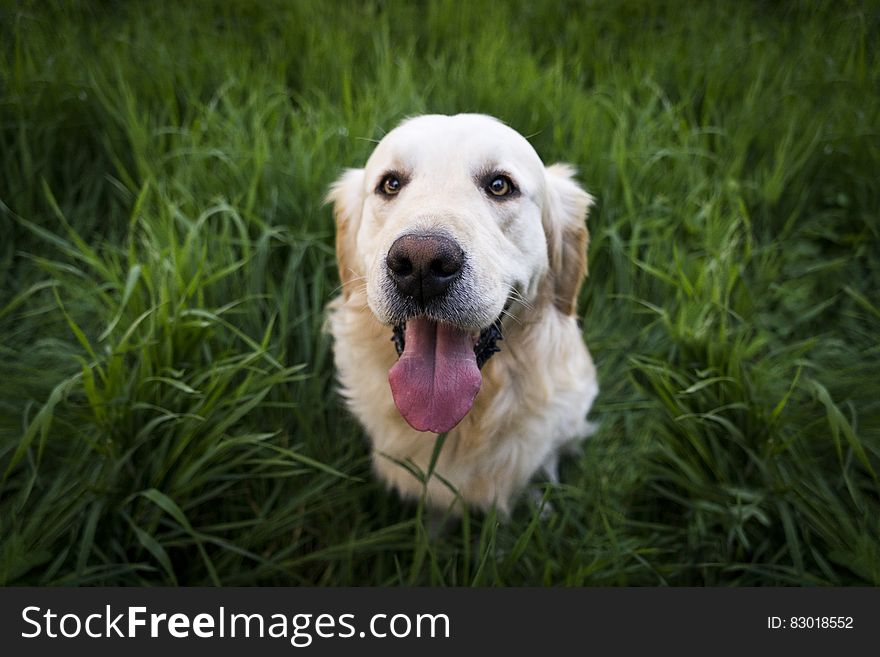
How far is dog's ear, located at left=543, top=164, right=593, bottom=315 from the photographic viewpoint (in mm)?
2041

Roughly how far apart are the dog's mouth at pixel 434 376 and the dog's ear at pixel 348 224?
388 mm

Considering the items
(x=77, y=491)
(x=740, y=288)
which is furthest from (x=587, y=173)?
(x=77, y=491)

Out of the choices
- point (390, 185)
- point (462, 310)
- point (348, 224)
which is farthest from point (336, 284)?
point (462, 310)

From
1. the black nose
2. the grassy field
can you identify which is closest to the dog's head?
the black nose

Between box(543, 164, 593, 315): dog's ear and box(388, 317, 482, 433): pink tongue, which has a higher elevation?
box(543, 164, 593, 315): dog's ear

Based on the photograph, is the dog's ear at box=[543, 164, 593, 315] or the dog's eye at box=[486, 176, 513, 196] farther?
the dog's ear at box=[543, 164, 593, 315]

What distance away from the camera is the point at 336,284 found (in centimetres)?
250

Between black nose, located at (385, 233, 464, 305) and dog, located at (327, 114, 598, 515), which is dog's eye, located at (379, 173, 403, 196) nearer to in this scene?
dog, located at (327, 114, 598, 515)

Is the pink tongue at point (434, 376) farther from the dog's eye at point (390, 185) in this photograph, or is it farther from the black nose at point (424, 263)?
the dog's eye at point (390, 185)

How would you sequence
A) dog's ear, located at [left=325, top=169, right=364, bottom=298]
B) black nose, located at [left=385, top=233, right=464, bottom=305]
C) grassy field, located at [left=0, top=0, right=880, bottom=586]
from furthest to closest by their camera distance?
1. dog's ear, located at [left=325, top=169, right=364, bottom=298]
2. grassy field, located at [left=0, top=0, right=880, bottom=586]
3. black nose, located at [left=385, top=233, right=464, bottom=305]

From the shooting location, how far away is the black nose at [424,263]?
1.46 meters

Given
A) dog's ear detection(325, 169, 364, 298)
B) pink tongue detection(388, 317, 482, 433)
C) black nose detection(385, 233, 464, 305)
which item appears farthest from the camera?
dog's ear detection(325, 169, 364, 298)

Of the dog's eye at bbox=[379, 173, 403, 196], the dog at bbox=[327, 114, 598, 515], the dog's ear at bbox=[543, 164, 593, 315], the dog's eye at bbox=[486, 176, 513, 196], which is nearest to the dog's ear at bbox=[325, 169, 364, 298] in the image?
the dog at bbox=[327, 114, 598, 515]

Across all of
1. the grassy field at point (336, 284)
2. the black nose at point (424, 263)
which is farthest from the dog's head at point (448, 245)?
the grassy field at point (336, 284)
